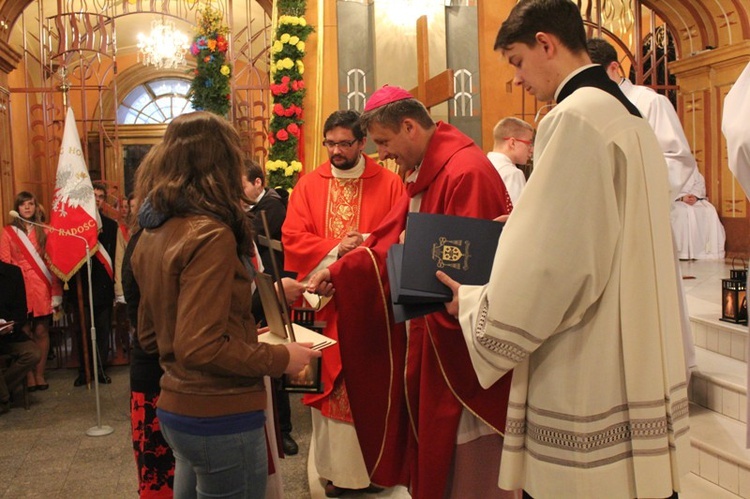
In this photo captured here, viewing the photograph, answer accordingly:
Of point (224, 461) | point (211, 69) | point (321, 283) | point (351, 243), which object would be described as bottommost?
point (224, 461)

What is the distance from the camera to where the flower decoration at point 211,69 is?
25.0 ft

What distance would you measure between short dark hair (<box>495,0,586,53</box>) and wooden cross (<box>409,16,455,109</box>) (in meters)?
2.07

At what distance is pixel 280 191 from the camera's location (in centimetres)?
569

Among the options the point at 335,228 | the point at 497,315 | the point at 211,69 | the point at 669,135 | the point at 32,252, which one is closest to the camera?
the point at 497,315

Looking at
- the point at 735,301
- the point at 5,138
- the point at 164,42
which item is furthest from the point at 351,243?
the point at 164,42

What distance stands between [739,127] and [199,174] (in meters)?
2.08

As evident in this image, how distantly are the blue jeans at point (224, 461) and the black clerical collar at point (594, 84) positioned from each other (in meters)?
1.19

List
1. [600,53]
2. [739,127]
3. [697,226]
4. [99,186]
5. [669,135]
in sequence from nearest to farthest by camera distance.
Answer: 1. [739,127]
2. [600,53]
3. [669,135]
4. [99,186]
5. [697,226]

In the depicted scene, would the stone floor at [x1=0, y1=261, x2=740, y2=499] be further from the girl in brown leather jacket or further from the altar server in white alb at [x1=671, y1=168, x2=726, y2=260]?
the altar server in white alb at [x1=671, y1=168, x2=726, y2=260]

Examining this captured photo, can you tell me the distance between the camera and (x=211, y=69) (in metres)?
7.64

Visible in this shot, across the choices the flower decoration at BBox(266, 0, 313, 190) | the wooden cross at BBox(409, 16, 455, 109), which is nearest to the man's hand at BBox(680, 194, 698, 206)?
the flower decoration at BBox(266, 0, 313, 190)

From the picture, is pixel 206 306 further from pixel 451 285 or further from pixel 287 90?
pixel 287 90

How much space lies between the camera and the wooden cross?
3.87 metres

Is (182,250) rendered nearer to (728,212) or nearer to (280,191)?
(280,191)
